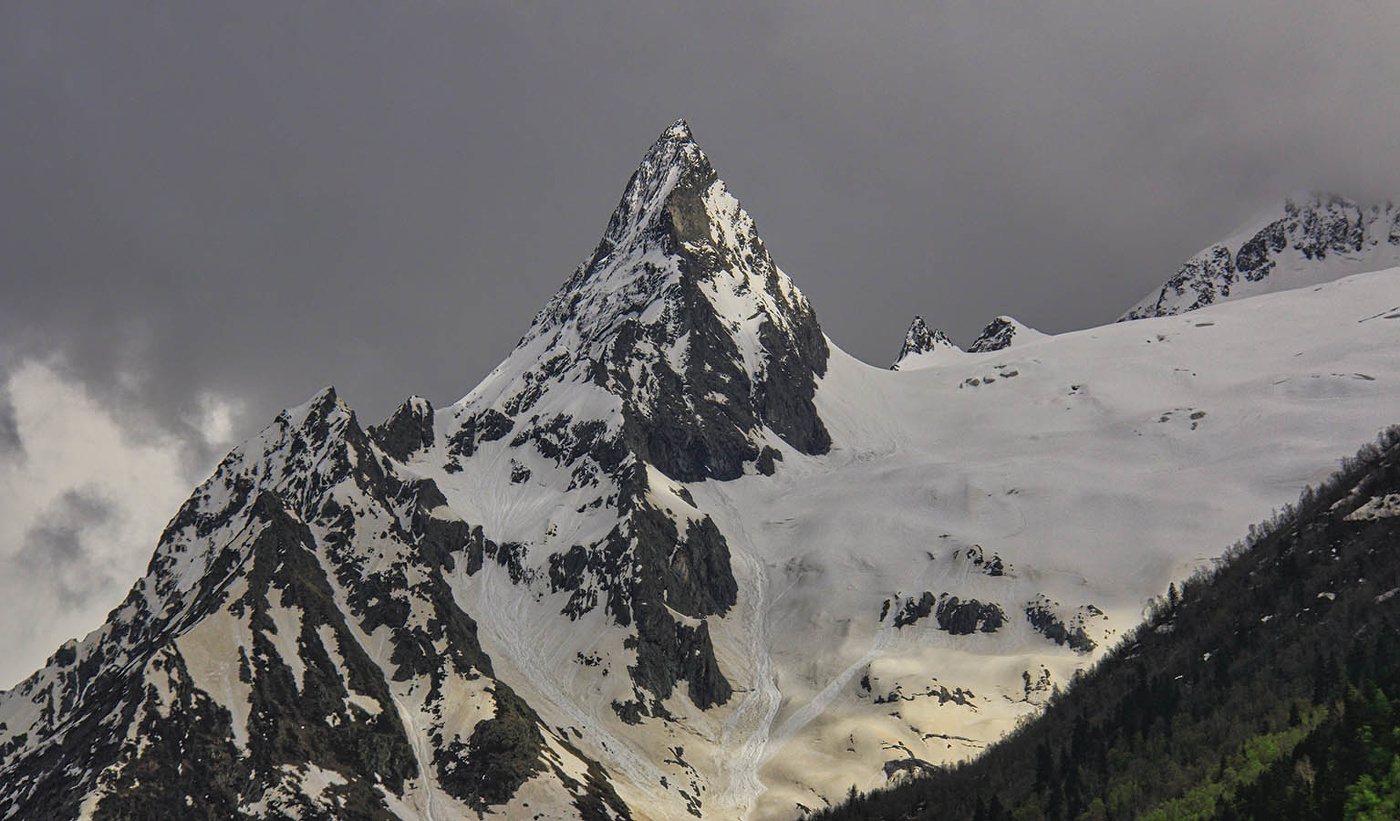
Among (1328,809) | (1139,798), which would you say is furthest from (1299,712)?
(1328,809)

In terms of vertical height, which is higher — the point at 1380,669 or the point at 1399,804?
the point at 1380,669

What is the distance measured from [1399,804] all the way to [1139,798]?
151ft

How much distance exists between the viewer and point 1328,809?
161 m

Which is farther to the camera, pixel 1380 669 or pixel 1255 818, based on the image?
pixel 1380 669

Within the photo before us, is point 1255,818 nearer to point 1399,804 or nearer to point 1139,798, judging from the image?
point 1399,804

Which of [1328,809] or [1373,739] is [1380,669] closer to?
[1373,739]

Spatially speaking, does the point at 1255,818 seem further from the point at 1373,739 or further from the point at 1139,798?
the point at 1139,798

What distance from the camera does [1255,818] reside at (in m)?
168

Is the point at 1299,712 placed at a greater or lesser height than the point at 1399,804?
greater

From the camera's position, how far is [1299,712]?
197 meters

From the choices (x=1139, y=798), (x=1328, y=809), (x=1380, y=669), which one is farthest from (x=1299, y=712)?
(x=1328, y=809)

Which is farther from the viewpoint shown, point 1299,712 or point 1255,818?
point 1299,712

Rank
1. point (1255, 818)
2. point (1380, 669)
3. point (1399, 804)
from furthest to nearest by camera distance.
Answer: point (1380, 669) → point (1255, 818) → point (1399, 804)

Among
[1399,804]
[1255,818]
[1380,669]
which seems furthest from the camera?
[1380,669]
